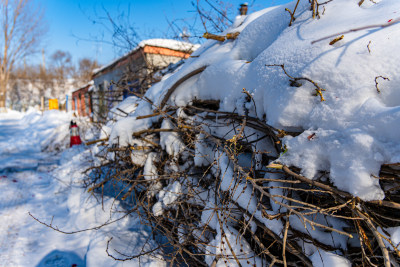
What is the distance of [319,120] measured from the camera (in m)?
1.28

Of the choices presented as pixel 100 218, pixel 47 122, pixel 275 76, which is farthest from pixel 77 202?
pixel 47 122

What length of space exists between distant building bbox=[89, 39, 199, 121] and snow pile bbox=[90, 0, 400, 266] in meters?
3.11

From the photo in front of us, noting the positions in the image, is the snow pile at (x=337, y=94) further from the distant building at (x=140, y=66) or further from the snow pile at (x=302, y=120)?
the distant building at (x=140, y=66)

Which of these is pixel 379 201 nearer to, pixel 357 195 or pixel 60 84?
pixel 357 195

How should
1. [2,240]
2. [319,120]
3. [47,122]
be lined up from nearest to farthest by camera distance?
1. [319,120]
2. [2,240]
3. [47,122]

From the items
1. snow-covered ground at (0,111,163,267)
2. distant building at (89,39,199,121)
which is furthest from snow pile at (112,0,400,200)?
distant building at (89,39,199,121)

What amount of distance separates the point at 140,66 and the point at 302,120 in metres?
6.58

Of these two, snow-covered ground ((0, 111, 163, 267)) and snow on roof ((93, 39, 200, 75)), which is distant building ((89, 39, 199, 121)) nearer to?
snow on roof ((93, 39, 200, 75))

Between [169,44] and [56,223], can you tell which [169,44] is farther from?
[56,223]

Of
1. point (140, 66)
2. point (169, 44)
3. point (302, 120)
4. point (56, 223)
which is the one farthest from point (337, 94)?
point (169, 44)

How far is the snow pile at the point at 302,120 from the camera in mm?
1103

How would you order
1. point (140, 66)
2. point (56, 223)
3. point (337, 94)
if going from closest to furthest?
1. point (337, 94)
2. point (56, 223)
3. point (140, 66)

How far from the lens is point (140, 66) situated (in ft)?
23.4

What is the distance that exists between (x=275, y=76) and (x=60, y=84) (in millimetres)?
47067
